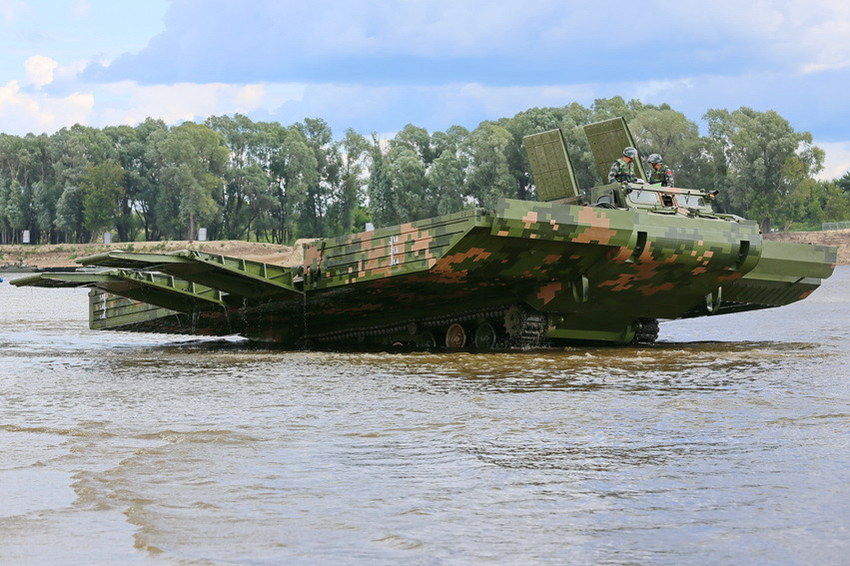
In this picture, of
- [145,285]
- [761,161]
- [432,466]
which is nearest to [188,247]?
[761,161]

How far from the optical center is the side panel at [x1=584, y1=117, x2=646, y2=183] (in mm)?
18016

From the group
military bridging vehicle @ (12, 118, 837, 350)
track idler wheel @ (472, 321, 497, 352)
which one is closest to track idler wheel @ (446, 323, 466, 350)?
military bridging vehicle @ (12, 118, 837, 350)

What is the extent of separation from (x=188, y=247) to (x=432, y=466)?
7782cm

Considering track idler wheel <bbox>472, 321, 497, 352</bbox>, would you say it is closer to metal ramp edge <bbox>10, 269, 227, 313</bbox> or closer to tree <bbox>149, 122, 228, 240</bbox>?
metal ramp edge <bbox>10, 269, 227, 313</bbox>

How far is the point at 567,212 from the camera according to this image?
43.5ft

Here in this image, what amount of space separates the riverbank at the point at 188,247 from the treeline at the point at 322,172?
2417 mm

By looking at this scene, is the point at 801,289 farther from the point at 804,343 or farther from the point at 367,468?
the point at 367,468

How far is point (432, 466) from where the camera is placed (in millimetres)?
6348

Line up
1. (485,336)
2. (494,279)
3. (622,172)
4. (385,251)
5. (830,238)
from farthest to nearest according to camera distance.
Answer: (830,238) → (485,336) → (622,172) → (385,251) → (494,279)

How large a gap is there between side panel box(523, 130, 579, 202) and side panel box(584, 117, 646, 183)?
0.71 m

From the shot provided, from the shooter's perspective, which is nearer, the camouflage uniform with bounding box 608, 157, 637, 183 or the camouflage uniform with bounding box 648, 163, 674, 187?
the camouflage uniform with bounding box 608, 157, 637, 183

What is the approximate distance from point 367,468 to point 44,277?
11.7m

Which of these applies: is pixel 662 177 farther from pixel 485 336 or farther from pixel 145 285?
pixel 145 285

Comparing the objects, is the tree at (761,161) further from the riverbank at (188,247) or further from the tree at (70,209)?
the tree at (70,209)
